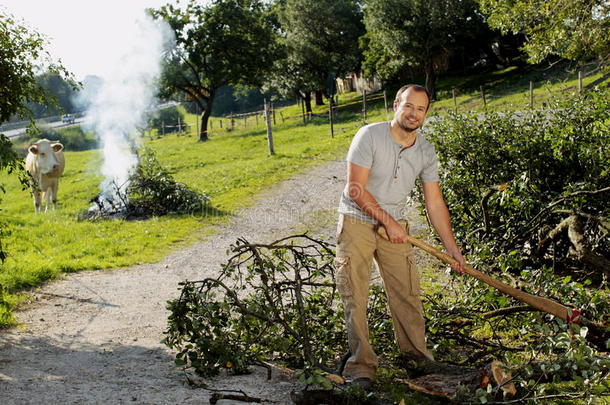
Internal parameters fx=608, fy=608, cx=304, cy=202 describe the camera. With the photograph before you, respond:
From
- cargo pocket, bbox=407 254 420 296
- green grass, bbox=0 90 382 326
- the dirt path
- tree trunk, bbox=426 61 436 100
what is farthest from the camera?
tree trunk, bbox=426 61 436 100

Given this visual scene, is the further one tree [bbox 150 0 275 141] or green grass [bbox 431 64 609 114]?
tree [bbox 150 0 275 141]

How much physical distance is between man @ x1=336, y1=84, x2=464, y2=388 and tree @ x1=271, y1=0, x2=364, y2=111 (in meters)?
36.6

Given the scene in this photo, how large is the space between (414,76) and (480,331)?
39.1 metres

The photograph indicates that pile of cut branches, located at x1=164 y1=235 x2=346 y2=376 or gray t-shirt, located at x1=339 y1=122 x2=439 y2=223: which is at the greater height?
gray t-shirt, located at x1=339 y1=122 x2=439 y2=223

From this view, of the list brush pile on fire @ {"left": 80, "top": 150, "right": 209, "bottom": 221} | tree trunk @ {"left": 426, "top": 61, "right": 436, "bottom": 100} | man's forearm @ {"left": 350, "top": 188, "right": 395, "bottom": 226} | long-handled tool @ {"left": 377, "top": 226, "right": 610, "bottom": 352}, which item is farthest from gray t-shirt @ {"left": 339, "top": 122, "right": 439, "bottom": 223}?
tree trunk @ {"left": 426, "top": 61, "right": 436, "bottom": 100}

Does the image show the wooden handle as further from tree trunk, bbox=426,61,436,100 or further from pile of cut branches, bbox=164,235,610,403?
tree trunk, bbox=426,61,436,100

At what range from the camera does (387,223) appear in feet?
14.2

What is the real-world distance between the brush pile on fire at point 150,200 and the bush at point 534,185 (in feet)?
23.5

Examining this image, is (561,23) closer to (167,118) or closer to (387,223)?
(387,223)

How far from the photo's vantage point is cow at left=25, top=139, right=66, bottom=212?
619 inches

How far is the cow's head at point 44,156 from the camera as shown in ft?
51.4

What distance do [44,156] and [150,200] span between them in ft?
13.0

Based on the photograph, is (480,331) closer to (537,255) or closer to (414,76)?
(537,255)

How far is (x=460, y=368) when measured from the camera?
440 centimetres
